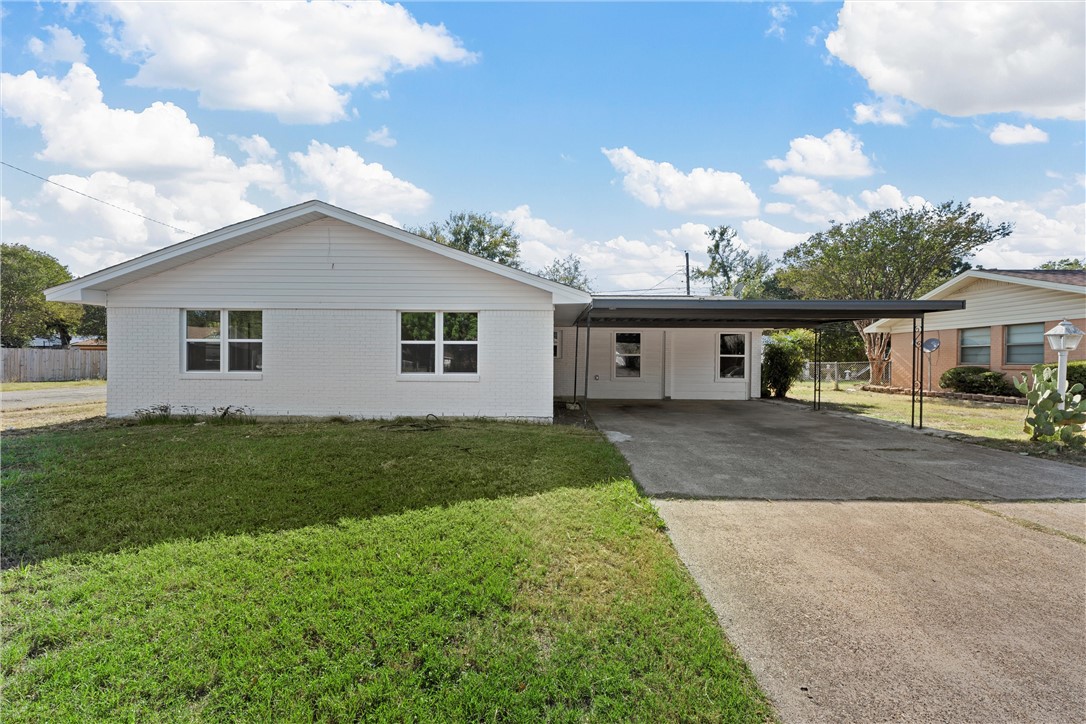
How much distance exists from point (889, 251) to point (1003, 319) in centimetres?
830

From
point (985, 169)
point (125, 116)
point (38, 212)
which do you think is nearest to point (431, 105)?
point (125, 116)

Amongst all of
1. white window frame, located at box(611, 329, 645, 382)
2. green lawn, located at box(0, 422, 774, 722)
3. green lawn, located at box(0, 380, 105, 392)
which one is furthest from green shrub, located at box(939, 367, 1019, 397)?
green lawn, located at box(0, 380, 105, 392)

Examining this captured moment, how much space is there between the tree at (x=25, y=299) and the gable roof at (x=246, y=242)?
2957 centimetres

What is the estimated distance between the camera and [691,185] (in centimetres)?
3209

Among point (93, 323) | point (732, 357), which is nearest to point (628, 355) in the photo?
point (732, 357)

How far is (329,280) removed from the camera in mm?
10289

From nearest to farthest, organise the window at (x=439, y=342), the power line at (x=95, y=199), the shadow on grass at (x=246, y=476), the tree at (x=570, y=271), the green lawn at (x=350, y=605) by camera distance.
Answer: the green lawn at (x=350, y=605)
the shadow on grass at (x=246, y=476)
the window at (x=439, y=342)
the power line at (x=95, y=199)
the tree at (x=570, y=271)

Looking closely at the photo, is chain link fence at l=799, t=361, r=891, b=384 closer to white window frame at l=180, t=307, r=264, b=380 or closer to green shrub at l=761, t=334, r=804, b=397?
green shrub at l=761, t=334, r=804, b=397

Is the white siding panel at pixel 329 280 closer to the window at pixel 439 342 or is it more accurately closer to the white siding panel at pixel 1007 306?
the window at pixel 439 342

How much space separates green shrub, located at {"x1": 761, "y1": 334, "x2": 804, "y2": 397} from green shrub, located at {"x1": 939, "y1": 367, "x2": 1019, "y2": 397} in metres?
5.27

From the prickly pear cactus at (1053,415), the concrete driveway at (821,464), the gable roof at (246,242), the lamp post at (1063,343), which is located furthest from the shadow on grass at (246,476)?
the lamp post at (1063,343)

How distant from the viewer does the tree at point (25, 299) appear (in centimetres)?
3088

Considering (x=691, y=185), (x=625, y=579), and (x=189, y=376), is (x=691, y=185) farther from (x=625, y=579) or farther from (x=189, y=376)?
(x=625, y=579)

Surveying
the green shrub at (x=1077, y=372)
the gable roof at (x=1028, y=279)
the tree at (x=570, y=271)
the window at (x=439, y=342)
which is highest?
the tree at (x=570, y=271)
